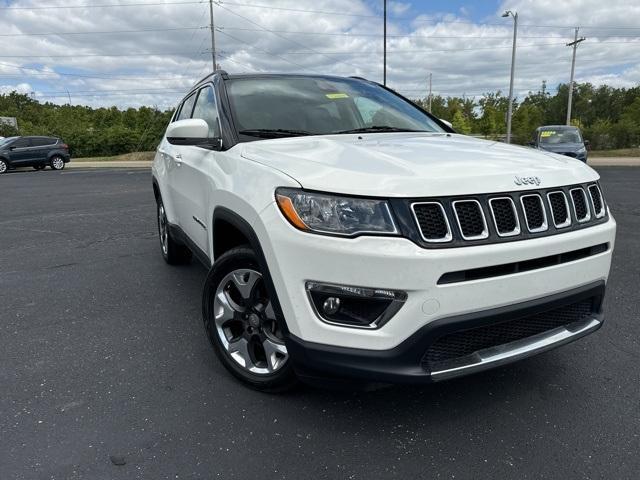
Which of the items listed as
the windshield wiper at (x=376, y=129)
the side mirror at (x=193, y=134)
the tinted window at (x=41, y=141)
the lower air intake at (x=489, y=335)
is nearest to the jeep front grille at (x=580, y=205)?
the lower air intake at (x=489, y=335)

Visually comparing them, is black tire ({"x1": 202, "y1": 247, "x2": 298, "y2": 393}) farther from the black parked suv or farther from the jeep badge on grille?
the black parked suv

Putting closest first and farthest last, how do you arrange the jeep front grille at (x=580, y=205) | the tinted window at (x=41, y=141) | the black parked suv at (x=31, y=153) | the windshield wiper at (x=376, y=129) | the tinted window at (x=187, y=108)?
1. the jeep front grille at (x=580, y=205)
2. the windshield wiper at (x=376, y=129)
3. the tinted window at (x=187, y=108)
4. the black parked suv at (x=31, y=153)
5. the tinted window at (x=41, y=141)

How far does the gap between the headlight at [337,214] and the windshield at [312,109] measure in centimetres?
105

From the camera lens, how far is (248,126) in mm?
3086

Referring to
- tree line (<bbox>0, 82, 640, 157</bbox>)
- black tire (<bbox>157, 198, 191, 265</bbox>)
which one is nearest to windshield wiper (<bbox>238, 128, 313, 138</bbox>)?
black tire (<bbox>157, 198, 191, 265</bbox>)

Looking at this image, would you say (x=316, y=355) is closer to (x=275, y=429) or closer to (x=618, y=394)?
(x=275, y=429)

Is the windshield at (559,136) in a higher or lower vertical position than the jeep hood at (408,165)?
lower

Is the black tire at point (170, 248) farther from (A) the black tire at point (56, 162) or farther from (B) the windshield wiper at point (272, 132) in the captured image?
(A) the black tire at point (56, 162)

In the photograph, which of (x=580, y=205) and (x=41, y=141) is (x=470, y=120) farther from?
(x=580, y=205)

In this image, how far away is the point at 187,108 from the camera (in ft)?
15.4

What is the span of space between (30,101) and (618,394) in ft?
359

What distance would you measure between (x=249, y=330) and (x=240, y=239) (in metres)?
0.51

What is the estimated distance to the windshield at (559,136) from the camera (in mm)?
16328

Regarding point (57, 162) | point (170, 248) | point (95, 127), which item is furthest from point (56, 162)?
point (95, 127)
